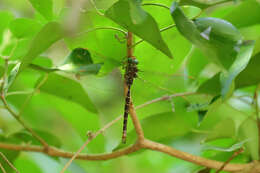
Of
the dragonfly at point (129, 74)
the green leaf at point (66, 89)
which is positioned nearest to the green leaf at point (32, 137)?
the green leaf at point (66, 89)

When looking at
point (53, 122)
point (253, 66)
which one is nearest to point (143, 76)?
point (253, 66)

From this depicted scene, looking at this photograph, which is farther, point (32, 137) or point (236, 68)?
point (32, 137)

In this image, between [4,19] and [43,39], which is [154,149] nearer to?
[43,39]

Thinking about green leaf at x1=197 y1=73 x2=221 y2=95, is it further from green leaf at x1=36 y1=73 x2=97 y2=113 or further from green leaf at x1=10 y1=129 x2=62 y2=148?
green leaf at x1=10 y1=129 x2=62 y2=148

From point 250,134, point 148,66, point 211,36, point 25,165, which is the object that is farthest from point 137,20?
point 25,165

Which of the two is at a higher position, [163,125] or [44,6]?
[44,6]

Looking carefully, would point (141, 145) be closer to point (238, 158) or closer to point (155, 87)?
point (155, 87)
